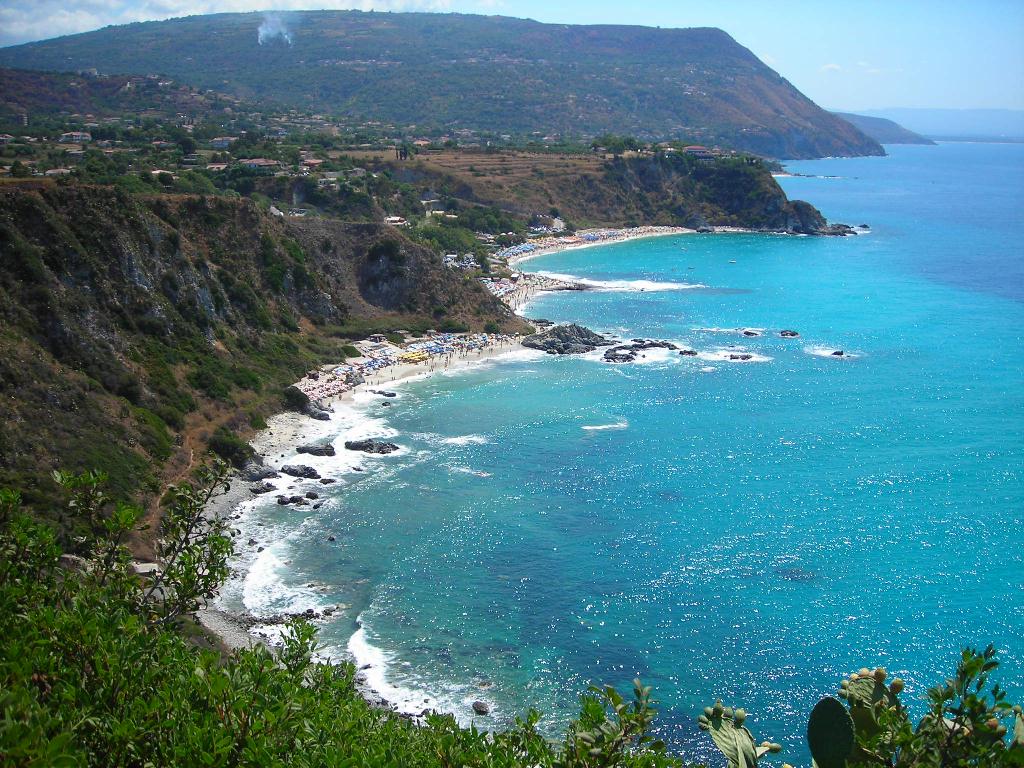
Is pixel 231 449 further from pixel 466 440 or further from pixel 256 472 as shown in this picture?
pixel 466 440

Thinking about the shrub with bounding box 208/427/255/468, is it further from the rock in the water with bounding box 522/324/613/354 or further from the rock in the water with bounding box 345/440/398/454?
the rock in the water with bounding box 522/324/613/354

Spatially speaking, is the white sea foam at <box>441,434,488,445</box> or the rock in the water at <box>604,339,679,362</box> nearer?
the white sea foam at <box>441,434,488,445</box>

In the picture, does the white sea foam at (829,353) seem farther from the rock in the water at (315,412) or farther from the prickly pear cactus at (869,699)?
the prickly pear cactus at (869,699)

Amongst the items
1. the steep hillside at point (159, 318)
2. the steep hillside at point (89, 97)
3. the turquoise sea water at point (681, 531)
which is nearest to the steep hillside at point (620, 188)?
the steep hillside at point (159, 318)

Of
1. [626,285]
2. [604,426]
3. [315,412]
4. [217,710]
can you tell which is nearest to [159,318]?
[315,412]

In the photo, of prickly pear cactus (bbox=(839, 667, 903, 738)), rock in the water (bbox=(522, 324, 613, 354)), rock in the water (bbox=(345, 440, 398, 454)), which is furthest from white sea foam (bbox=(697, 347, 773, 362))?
prickly pear cactus (bbox=(839, 667, 903, 738))

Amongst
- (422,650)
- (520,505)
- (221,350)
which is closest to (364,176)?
(221,350)

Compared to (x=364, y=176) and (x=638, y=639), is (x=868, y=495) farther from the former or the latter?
(x=364, y=176)
